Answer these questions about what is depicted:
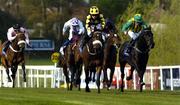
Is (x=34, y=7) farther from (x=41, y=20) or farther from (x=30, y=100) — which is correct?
(x=30, y=100)

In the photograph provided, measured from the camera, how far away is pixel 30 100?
17969 mm

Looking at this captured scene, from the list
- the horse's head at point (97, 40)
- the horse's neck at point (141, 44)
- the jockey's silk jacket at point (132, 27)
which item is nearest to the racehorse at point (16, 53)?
the jockey's silk jacket at point (132, 27)

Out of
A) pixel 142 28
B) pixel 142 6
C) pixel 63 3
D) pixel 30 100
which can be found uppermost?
pixel 63 3

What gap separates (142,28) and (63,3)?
278 feet

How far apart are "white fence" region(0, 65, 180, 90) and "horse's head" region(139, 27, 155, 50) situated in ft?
26.2

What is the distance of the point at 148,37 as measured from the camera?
2430cm

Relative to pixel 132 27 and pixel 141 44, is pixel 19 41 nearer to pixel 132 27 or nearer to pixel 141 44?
pixel 132 27

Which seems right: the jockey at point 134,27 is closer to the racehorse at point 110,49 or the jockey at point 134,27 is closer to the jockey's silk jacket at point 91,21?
the racehorse at point 110,49

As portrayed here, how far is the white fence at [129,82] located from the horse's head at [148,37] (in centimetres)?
797

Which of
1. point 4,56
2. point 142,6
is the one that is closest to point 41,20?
point 142,6

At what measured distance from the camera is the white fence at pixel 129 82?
108ft

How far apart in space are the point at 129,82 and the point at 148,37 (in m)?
11.7

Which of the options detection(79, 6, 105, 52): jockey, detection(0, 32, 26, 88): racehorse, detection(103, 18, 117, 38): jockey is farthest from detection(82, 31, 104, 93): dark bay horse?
detection(0, 32, 26, 88): racehorse

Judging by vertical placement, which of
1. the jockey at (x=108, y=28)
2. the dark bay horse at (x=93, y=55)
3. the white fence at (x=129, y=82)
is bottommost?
the white fence at (x=129, y=82)
